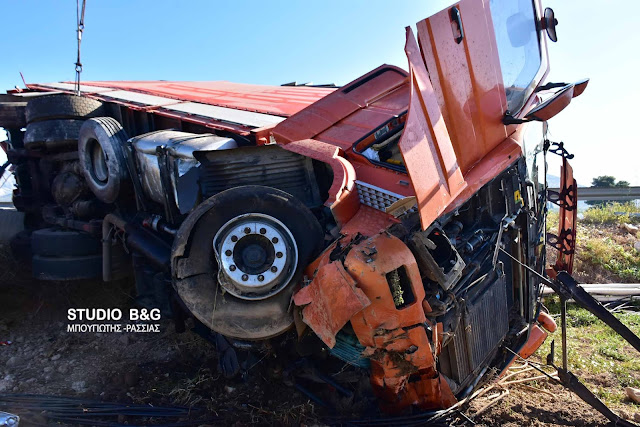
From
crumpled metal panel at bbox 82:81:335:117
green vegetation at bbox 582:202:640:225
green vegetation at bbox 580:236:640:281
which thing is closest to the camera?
crumpled metal panel at bbox 82:81:335:117

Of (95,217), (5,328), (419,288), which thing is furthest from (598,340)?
(5,328)

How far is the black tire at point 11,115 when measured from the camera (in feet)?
17.0

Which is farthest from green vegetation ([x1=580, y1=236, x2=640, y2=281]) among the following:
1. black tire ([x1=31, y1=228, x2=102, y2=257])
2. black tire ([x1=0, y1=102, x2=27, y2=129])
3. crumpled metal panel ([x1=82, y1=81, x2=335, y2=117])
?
black tire ([x1=0, y1=102, x2=27, y2=129])

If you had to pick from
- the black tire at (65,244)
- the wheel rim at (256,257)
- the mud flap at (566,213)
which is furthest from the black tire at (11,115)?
the mud flap at (566,213)

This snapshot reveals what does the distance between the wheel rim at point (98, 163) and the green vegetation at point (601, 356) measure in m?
4.36

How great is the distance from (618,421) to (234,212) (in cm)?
272

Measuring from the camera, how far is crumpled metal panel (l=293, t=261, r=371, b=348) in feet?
8.13

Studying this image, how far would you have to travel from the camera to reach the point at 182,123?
4.20m

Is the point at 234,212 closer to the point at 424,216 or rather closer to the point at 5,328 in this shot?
the point at 424,216

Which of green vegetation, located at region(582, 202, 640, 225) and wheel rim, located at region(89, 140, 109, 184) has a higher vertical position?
wheel rim, located at region(89, 140, 109, 184)

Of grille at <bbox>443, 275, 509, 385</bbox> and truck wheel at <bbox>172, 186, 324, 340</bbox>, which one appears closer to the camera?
truck wheel at <bbox>172, 186, 324, 340</bbox>

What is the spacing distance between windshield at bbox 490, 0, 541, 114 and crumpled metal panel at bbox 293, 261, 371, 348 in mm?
1913

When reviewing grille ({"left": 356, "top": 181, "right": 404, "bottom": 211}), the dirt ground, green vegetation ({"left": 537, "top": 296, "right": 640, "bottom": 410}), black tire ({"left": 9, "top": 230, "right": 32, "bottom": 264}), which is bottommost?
green vegetation ({"left": 537, "top": 296, "right": 640, "bottom": 410})

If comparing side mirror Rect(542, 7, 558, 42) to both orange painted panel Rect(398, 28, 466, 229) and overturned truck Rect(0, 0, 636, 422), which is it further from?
orange painted panel Rect(398, 28, 466, 229)
